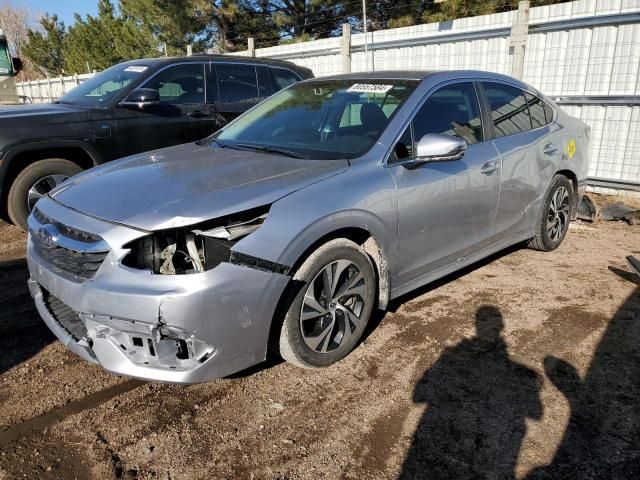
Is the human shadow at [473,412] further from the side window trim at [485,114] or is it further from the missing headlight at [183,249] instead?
the side window trim at [485,114]

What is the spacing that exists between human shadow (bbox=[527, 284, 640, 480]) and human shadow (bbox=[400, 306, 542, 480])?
177 millimetres

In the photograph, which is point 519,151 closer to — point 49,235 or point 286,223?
point 286,223

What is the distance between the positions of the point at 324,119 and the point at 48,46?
43.9 meters

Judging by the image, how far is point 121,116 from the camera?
5.66 metres

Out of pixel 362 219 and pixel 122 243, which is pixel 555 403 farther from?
pixel 122 243

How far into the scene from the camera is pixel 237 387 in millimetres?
2961

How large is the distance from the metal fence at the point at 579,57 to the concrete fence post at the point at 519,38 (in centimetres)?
1

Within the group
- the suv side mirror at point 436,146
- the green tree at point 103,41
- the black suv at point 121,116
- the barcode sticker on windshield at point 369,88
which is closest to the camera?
the suv side mirror at point 436,146

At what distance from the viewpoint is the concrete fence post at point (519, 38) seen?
7473 millimetres

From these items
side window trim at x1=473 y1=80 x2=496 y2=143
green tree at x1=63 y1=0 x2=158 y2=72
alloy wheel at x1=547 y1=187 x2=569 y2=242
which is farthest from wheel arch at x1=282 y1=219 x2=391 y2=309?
green tree at x1=63 y1=0 x2=158 y2=72

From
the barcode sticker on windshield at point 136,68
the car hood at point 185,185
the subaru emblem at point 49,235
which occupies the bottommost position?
the subaru emblem at point 49,235

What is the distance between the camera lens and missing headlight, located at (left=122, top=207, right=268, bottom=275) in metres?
2.50

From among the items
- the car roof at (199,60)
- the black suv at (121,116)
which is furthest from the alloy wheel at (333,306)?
the car roof at (199,60)

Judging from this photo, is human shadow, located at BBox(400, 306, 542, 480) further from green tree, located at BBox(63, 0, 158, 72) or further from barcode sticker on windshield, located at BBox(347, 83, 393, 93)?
green tree, located at BBox(63, 0, 158, 72)
